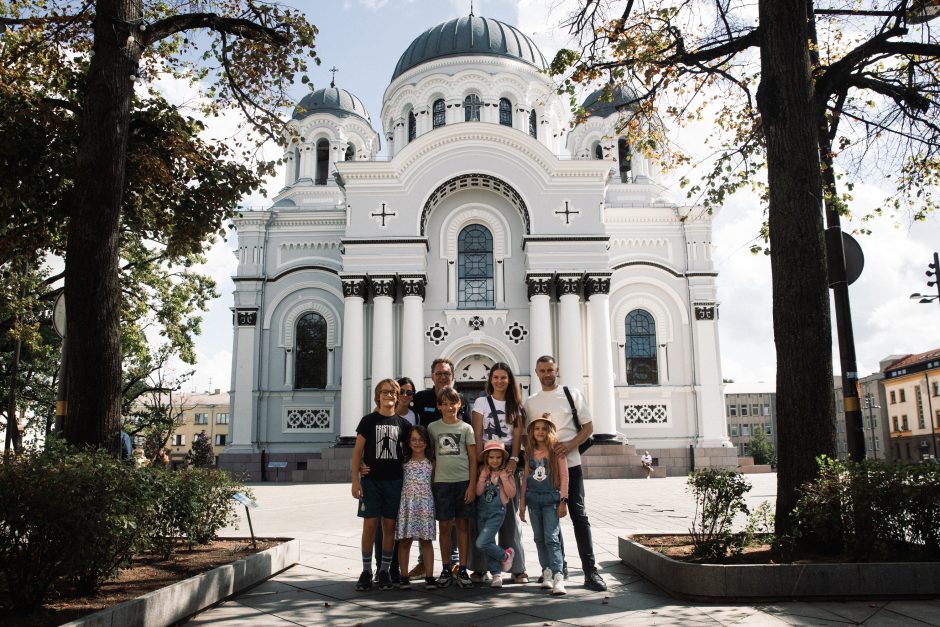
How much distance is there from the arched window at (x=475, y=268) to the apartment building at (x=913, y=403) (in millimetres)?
49226

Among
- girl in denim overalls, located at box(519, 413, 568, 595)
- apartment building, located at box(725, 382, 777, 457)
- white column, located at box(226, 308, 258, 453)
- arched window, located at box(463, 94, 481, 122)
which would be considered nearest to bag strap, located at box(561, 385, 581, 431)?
girl in denim overalls, located at box(519, 413, 568, 595)

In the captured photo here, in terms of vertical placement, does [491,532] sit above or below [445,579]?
above

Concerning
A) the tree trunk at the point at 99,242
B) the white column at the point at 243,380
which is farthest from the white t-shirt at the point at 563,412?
the white column at the point at 243,380

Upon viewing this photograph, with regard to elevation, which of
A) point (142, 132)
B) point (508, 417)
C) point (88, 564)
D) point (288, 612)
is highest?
point (142, 132)

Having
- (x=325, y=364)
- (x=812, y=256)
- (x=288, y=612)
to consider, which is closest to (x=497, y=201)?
(x=325, y=364)

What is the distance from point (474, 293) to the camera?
2581cm

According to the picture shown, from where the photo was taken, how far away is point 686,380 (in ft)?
86.7

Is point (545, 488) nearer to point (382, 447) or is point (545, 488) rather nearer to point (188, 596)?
point (382, 447)

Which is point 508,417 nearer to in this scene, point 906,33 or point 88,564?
point 88,564

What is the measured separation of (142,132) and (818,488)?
827cm

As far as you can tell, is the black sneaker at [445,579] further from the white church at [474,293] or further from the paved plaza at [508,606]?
the white church at [474,293]

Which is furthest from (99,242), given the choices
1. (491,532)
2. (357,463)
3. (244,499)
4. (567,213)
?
(567,213)

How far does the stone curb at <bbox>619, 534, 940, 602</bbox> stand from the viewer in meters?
5.73

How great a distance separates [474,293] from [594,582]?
1973 cm
